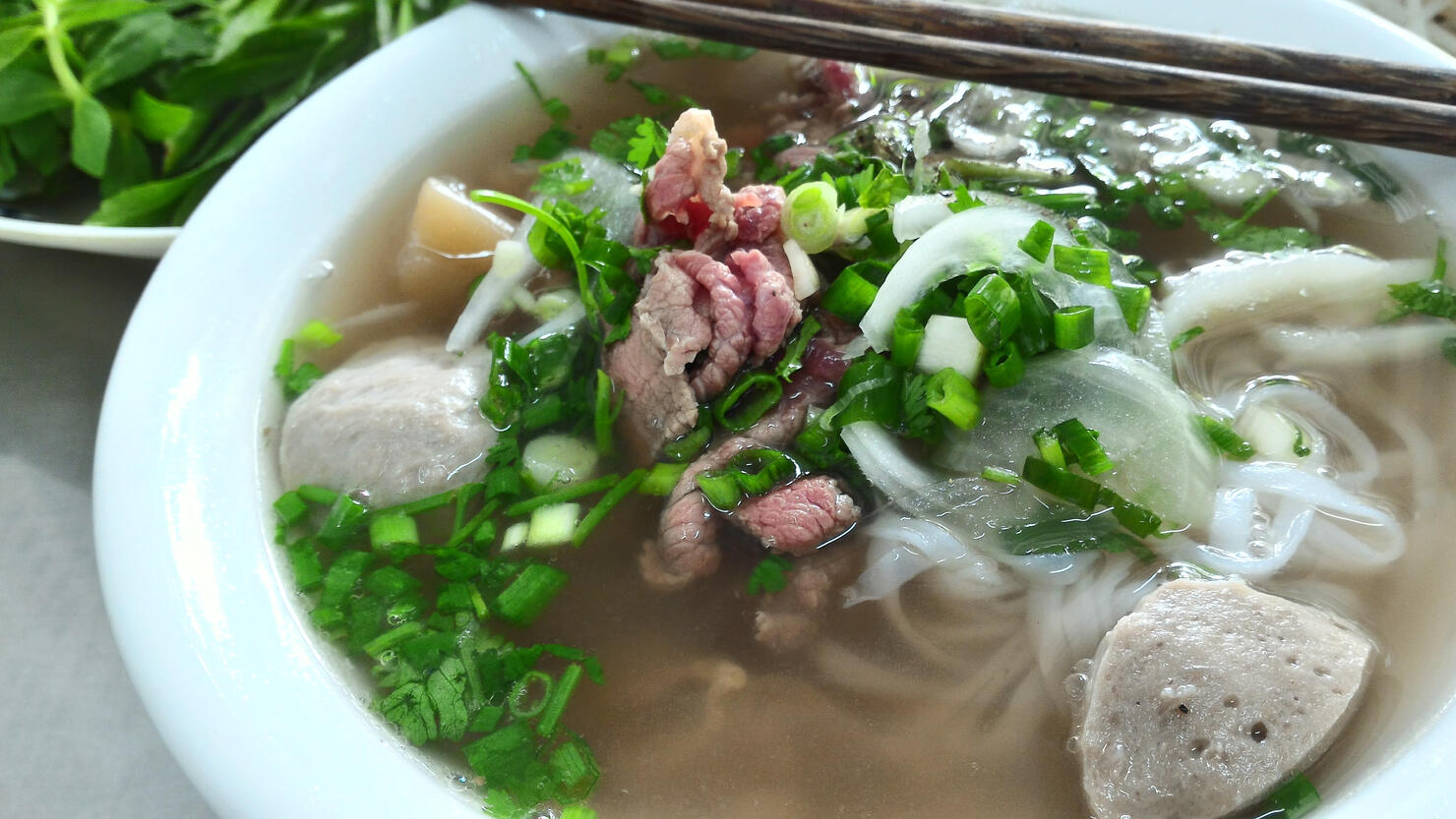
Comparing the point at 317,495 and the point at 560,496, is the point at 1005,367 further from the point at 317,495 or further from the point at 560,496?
the point at 317,495

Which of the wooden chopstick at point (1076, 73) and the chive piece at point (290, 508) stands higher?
the wooden chopstick at point (1076, 73)

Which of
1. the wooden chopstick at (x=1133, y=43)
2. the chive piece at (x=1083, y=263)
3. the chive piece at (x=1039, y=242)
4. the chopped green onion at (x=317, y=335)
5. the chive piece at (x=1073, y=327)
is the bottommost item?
the chopped green onion at (x=317, y=335)

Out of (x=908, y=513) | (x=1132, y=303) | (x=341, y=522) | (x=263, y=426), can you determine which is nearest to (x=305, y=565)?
(x=341, y=522)

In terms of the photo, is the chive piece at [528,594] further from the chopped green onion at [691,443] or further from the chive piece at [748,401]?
the chive piece at [748,401]

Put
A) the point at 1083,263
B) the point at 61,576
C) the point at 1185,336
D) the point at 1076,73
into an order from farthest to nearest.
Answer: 1. the point at 61,576
2. the point at 1076,73
3. the point at 1185,336
4. the point at 1083,263

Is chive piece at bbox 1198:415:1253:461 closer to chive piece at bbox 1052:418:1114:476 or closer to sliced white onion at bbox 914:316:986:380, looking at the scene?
chive piece at bbox 1052:418:1114:476

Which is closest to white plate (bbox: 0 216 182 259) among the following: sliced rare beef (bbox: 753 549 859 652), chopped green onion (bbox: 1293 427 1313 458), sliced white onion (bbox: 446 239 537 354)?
sliced white onion (bbox: 446 239 537 354)

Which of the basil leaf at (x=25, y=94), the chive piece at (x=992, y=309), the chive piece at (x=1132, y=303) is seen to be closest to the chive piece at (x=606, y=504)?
the chive piece at (x=992, y=309)
